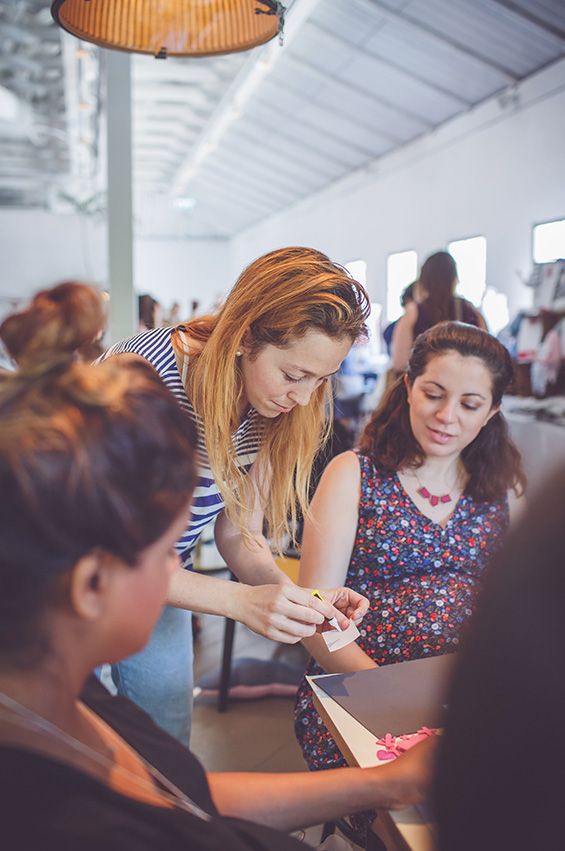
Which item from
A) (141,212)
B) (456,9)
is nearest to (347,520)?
(456,9)

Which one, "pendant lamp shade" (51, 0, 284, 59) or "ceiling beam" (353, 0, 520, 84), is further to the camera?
"ceiling beam" (353, 0, 520, 84)

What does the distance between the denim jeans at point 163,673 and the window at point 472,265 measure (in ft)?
19.8

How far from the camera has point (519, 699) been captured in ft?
1.57

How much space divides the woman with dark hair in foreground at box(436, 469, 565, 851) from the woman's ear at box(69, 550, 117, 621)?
0.33 metres

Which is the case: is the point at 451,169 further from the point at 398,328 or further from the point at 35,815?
the point at 35,815

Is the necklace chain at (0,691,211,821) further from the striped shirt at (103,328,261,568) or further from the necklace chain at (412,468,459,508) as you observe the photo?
the necklace chain at (412,468,459,508)

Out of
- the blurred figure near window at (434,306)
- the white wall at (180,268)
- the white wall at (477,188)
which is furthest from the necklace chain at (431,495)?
the white wall at (180,268)

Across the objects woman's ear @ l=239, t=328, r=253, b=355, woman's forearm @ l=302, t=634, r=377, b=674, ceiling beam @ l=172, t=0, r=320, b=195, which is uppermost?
ceiling beam @ l=172, t=0, r=320, b=195

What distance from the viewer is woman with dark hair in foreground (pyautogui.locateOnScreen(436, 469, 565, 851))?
0.47 metres

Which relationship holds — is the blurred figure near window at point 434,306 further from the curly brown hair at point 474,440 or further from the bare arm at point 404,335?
the curly brown hair at point 474,440

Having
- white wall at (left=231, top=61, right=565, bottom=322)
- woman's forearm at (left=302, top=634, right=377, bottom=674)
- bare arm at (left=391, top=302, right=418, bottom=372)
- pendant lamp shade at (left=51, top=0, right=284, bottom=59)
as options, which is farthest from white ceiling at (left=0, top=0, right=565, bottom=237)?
woman's forearm at (left=302, top=634, right=377, bottom=674)

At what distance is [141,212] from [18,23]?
11088mm

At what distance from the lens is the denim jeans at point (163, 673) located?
5.44ft

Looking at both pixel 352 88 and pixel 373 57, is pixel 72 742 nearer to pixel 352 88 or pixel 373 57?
pixel 373 57
